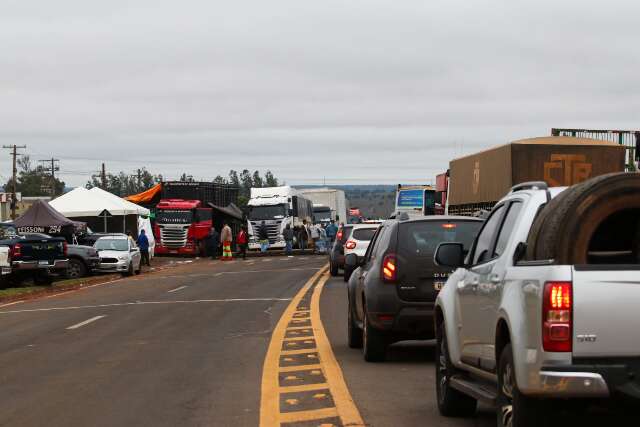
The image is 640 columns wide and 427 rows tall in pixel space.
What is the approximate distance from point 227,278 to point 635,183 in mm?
27672

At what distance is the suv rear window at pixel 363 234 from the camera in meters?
30.1

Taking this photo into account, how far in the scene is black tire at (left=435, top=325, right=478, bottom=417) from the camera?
8.53 metres

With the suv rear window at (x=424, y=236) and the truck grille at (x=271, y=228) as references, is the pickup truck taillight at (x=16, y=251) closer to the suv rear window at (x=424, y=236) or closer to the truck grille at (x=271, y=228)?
the suv rear window at (x=424, y=236)

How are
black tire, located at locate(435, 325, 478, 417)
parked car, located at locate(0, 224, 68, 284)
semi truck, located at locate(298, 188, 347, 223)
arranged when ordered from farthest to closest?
semi truck, located at locate(298, 188, 347, 223) → parked car, located at locate(0, 224, 68, 284) → black tire, located at locate(435, 325, 478, 417)

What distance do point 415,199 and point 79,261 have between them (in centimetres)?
3215

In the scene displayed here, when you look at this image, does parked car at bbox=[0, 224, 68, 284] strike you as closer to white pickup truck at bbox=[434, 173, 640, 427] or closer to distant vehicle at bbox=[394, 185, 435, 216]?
white pickup truck at bbox=[434, 173, 640, 427]

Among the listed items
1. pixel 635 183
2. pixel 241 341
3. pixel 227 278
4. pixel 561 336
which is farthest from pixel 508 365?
pixel 227 278

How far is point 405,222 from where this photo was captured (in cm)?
1263

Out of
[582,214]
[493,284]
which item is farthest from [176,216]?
[582,214]

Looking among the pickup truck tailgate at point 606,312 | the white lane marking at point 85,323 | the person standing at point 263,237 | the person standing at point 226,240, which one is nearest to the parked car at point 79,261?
the person standing at point 226,240

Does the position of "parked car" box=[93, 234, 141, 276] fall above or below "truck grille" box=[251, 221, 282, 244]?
below

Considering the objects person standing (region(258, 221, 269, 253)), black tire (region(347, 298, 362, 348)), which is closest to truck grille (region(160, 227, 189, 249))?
person standing (region(258, 221, 269, 253))

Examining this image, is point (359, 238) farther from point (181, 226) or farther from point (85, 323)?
point (181, 226)

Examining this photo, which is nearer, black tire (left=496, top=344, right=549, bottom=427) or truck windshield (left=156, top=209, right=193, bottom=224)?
black tire (left=496, top=344, right=549, bottom=427)
